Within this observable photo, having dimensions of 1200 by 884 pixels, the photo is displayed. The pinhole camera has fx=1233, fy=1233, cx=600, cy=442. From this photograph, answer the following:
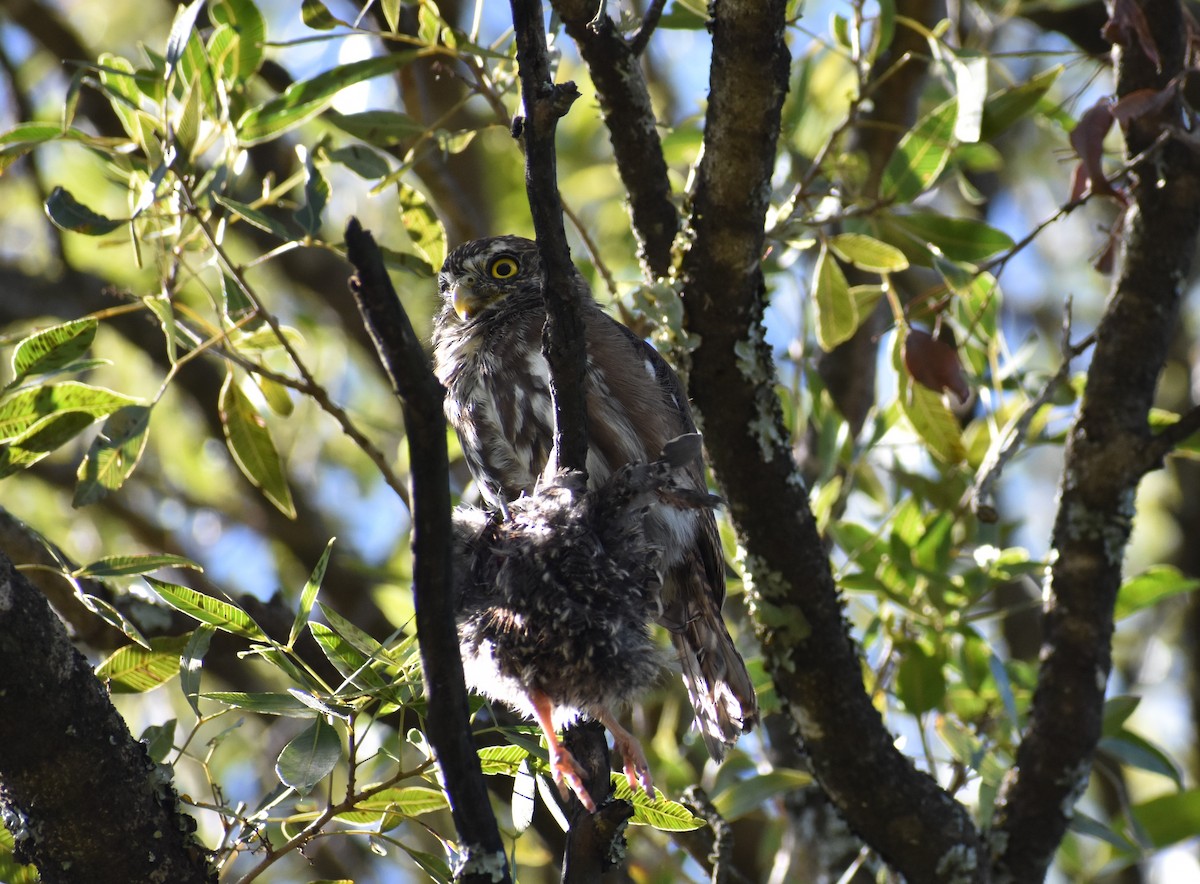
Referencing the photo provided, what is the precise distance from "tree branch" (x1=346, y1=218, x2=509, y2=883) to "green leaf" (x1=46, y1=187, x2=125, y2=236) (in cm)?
136

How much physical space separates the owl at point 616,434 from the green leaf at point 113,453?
2.76 feet

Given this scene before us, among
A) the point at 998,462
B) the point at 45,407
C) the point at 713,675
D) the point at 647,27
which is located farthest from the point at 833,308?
the point at 45,407

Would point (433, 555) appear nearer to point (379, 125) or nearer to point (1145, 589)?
point (379, 125)

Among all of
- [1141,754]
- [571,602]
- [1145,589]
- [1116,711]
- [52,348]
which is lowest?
[571,602]

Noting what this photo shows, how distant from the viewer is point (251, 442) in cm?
316

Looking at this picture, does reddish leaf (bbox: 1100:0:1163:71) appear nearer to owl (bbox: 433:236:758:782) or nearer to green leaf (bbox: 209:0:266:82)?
owl (bbox: 433:236:758:782)

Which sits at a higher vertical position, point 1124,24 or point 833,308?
point 1124,24

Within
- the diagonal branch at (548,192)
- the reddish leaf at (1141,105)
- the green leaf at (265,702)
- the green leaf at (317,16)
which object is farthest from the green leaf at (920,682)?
the green leaf at (317,16)

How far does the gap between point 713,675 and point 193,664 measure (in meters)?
1.40

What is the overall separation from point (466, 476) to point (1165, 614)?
4.20 meters

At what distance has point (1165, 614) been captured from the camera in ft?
21.8

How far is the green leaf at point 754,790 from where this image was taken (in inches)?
133

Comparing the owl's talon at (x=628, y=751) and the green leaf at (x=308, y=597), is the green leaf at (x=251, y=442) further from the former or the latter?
the owl's talon at (x=628, y=751)

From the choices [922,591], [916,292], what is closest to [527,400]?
[922,591]
